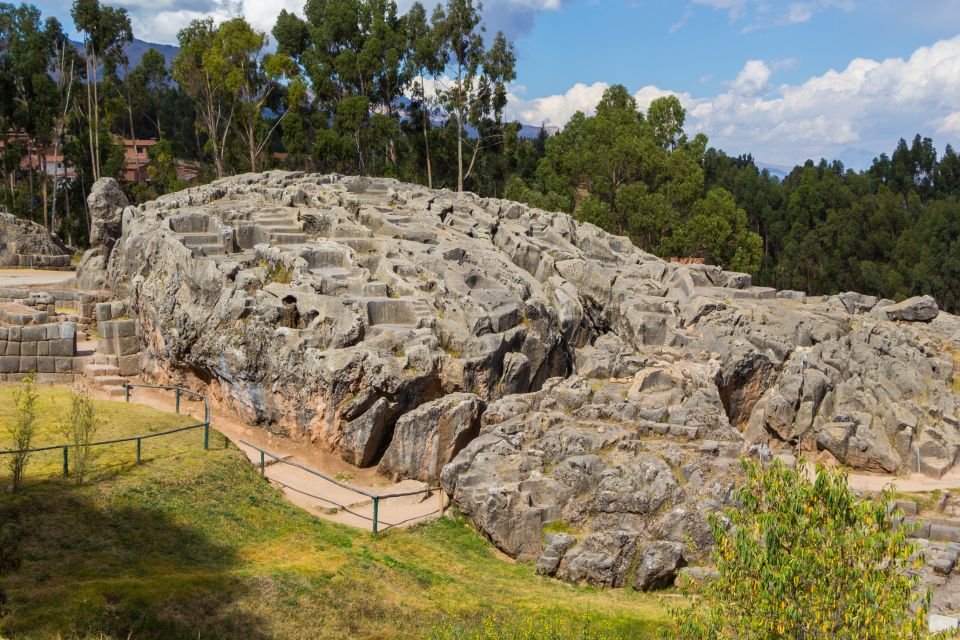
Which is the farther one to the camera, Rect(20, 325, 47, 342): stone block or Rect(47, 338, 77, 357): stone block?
Rect(47, 338, 77, 357): stone block

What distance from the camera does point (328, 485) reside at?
890 inches

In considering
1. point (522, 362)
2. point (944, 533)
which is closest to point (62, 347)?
point (522, 362)

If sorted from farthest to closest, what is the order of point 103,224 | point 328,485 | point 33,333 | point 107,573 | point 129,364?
point 103,224 → point 129,364 → point 33,333 → point 328,485 → point 107,573

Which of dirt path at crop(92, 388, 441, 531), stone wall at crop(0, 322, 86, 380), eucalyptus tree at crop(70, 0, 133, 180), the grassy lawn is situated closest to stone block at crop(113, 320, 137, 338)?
stone wall at crop(0, 322, 86, 380)

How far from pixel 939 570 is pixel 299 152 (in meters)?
51.9

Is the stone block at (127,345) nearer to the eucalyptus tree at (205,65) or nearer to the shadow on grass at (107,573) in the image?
the shadow on grass at (107,573)

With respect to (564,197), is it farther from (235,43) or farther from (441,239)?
(441,239)

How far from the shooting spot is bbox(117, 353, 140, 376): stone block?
3028 centimetres

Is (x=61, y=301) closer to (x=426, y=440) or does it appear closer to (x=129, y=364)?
(x=129, y=364)

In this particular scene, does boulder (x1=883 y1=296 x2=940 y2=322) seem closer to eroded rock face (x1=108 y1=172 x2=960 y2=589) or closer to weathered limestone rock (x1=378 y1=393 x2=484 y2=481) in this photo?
eroded rock face (x1=108 y1=172 x2=960 y2=589)

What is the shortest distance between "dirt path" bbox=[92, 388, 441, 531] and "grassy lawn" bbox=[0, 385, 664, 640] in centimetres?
85

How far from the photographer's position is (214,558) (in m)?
16.5

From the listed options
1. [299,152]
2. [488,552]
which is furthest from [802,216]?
[488,552]

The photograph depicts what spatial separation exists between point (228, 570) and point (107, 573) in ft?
7.11
